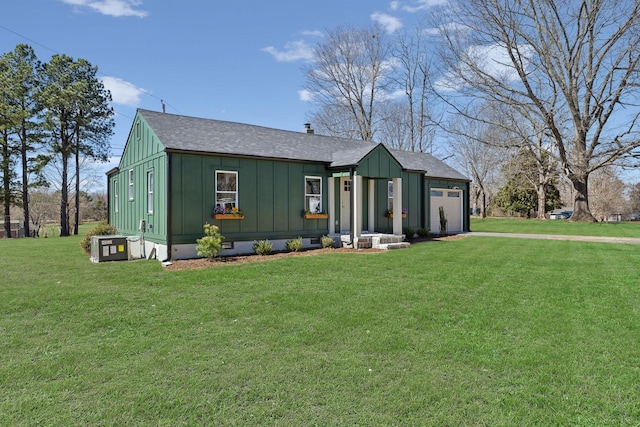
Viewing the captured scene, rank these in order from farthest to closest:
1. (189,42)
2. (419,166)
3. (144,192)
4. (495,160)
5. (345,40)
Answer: (495,160)
(345,40)
(419,166)
(189,42)
(144,192)

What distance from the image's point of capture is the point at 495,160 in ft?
113

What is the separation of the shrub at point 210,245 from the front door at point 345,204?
4960mm

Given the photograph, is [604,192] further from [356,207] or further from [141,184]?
[141,184]

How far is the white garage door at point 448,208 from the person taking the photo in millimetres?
18047

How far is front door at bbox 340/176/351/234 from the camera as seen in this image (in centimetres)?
1364

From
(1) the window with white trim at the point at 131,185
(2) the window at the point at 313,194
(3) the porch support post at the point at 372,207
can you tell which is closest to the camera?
(2) the window at the point at 313,194

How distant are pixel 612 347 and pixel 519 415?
2.01 metres

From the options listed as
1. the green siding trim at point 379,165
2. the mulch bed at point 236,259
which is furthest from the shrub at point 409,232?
the mulch bed at point 236,259

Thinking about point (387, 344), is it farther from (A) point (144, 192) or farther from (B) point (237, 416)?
(A) point (144, 192)

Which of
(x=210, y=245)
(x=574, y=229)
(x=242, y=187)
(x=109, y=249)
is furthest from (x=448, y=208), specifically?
(x=109, y=249)

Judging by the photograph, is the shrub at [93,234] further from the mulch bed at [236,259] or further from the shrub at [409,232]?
the shrub at [409,232]

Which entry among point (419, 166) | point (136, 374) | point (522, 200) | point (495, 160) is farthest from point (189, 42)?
point (522, 200)

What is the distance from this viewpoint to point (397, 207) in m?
13.9

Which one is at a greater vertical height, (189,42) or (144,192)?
(189,42)
